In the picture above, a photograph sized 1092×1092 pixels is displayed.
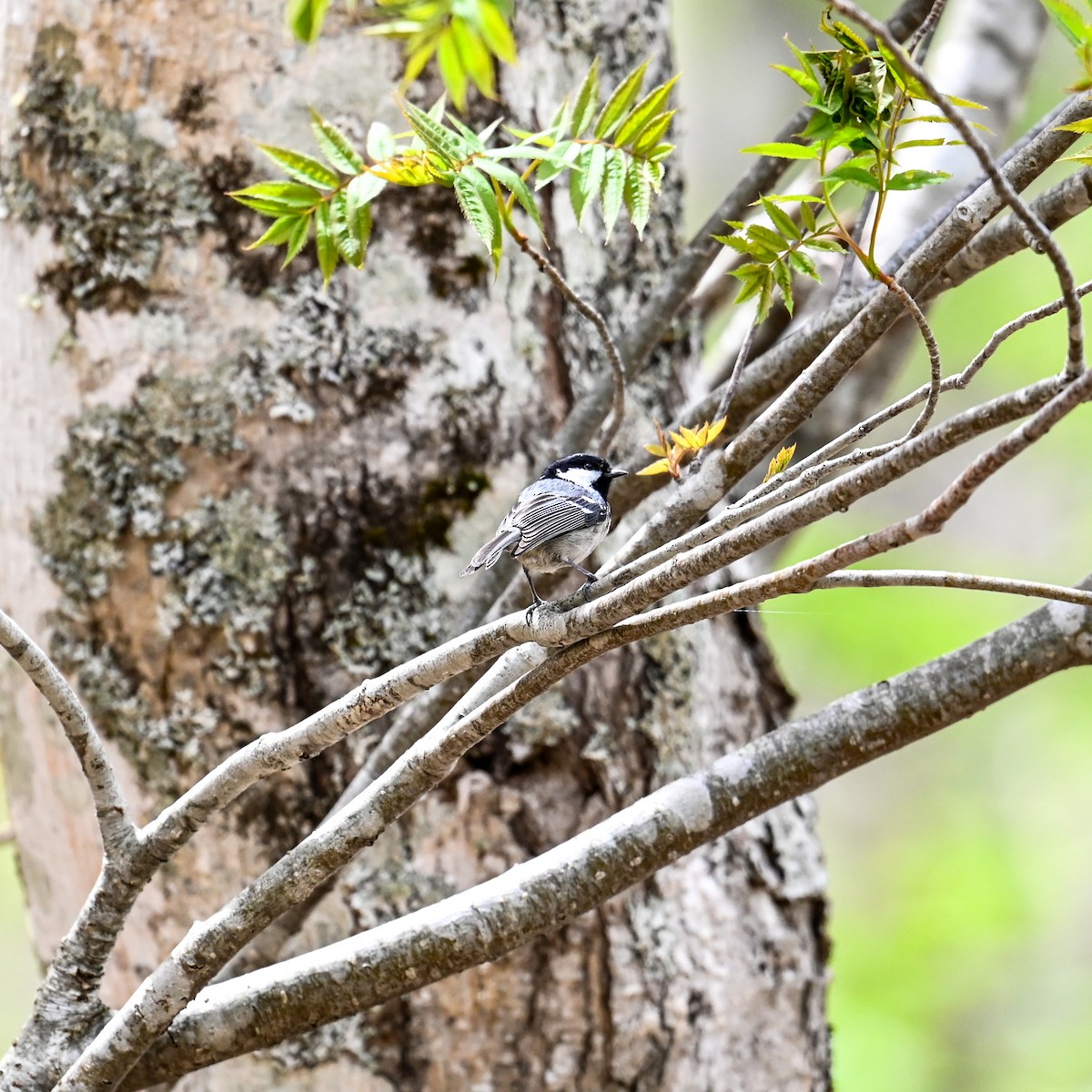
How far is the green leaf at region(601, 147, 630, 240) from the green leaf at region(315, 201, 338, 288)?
1.08 feet

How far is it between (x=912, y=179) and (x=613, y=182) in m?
0.34

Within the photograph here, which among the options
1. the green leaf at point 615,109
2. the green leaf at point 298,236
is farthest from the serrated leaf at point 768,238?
the green leaf at point 298,236

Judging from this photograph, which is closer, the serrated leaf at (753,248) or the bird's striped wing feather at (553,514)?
the serrated leaf at (753,248)

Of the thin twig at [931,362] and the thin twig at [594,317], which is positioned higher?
the thin twig at [594,317]

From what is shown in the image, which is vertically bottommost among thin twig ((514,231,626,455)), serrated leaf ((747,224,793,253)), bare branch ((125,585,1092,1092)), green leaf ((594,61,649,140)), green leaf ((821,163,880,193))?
bare branch ((125,585,1092,1092))

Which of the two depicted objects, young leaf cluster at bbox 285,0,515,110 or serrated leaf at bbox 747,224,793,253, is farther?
serrated leaf at bbox 747,224,793,253

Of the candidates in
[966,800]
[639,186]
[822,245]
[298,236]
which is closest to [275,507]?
[298,236]

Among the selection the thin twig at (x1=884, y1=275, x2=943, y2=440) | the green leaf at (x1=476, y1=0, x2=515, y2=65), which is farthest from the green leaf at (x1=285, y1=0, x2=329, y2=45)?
the thin twig at (x1=884, y1=275, x2=943, y2=440)

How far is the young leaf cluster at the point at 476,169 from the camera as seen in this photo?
4.04 feet

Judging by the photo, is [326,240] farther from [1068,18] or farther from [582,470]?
[1068,18]

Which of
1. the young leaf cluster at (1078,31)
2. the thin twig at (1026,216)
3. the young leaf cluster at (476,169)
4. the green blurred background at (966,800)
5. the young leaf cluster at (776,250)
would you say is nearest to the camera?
the thin twig at (1026,216)

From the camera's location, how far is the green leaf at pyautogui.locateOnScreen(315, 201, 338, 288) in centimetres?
133

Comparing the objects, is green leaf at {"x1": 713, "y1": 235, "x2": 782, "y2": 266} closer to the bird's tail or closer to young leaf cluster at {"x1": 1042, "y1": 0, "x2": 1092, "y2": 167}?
young leaf cluster at {"x1": 1042, "y1": 0, "x2": 1092, "y2": 167}

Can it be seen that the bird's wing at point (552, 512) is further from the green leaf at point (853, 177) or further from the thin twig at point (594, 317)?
the green leaf at point (853, 177)
